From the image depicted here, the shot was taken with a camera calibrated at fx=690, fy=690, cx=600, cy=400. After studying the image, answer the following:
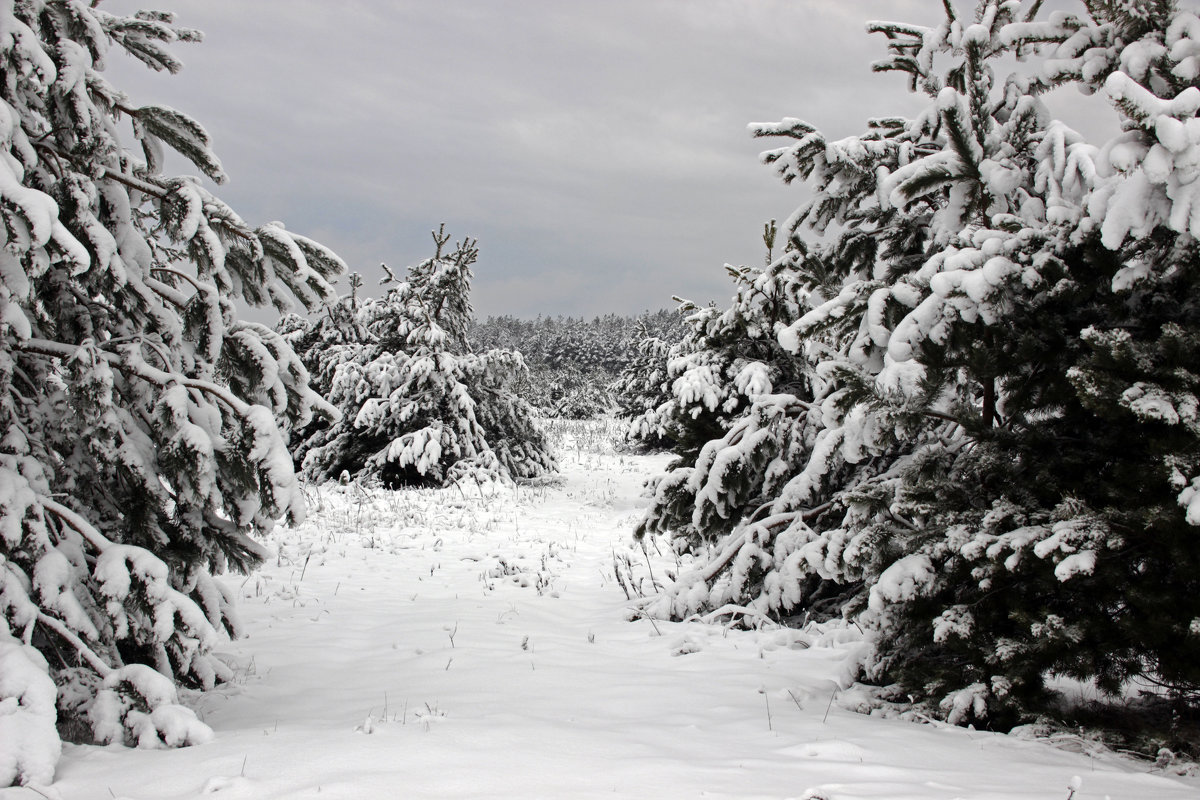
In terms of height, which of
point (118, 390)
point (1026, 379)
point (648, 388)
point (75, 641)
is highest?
point (648, 388)

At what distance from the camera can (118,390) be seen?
346 cm

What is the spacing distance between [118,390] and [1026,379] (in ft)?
14.9

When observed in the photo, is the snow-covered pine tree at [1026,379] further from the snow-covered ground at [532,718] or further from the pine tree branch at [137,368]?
the pine tree branch at [137,368]

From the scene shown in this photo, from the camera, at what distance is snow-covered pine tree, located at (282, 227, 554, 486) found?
574 inches

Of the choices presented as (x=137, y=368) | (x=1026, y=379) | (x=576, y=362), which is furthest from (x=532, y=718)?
(x=576, y=362)

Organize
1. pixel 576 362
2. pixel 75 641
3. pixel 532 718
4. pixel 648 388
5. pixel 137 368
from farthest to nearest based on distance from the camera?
pixel 576 362 → pixel 648 388 → pixel 532 718 → pixel 137 368 → pixel 75 641

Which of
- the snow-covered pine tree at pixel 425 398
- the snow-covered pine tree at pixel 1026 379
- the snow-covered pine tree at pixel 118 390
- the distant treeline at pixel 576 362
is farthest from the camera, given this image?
the distant treeline at pixel 576 362

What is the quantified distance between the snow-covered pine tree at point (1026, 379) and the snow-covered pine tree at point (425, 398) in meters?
10.9

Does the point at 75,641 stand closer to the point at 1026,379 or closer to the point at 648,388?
the point at 1026,379

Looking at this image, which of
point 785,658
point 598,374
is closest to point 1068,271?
point 785,658

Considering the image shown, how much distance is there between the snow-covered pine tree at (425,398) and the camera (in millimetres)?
14570

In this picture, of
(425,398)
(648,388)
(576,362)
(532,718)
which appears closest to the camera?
(532,718)

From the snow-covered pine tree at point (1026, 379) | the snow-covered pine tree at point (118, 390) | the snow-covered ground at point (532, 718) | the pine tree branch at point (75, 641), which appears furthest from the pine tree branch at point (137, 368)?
the snow-covered pine tree at point (1026, 379)

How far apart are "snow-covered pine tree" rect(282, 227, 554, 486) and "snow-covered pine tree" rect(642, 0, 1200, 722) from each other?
10910mm
